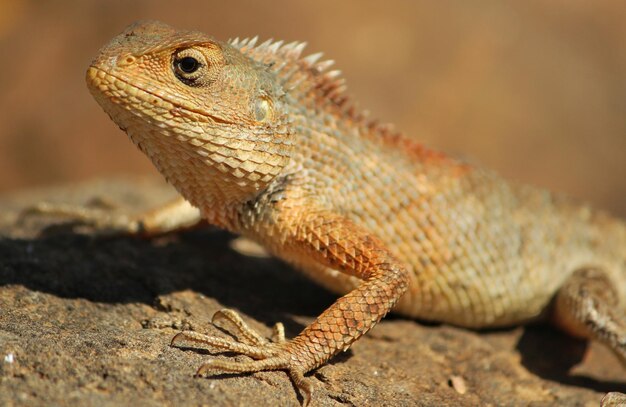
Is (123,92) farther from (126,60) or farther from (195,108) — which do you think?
(195,108)

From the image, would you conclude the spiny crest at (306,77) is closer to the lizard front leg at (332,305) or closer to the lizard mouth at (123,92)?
the lizard front leg at (332,305)

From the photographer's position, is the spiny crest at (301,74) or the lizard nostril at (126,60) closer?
the lizard nostril at (126,60)

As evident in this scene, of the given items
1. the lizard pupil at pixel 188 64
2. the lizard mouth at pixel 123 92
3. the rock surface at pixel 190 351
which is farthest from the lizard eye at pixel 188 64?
the rock surface at pixel 190 351

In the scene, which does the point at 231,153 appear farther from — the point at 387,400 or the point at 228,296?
the point at 387,400

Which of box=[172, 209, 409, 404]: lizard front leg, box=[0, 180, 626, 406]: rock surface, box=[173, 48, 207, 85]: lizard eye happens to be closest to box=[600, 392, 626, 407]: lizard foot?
box=[0, 180, 626, 406]: rock surface

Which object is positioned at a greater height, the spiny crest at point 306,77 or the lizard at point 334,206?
the spiny crest at point 306,77

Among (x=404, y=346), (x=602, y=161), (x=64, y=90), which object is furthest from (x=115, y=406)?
(x=602, y=161)

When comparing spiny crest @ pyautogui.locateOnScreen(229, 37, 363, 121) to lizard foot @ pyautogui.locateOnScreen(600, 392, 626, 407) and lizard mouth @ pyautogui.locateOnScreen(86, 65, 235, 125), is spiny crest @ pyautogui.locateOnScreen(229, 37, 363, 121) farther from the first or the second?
lizard foot @ pyautogui.locateOnScreen(600, 392, 626, 407)

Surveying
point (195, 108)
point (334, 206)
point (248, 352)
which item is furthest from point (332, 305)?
point (195, 108)
